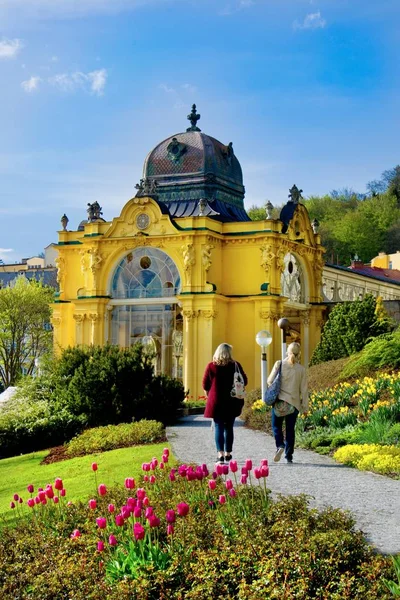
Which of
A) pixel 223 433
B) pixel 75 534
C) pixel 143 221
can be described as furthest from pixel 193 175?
pixel 75 534

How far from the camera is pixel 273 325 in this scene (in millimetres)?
36562

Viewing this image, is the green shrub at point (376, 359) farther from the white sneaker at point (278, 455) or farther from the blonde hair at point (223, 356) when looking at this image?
the blonde hair at point (223, 356)

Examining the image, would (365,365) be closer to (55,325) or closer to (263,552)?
(263,552)

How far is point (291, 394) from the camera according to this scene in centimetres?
1472

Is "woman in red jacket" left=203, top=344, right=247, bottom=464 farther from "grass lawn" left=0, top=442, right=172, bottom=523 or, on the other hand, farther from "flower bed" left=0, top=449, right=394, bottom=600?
"flower bed" left=0, top=449, right=394, bottom=600

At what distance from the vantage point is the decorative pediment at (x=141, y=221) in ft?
121

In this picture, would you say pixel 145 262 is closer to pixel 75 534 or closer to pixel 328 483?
pixel 328 483

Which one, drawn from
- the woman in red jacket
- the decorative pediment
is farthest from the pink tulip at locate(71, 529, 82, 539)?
the decorative pediment

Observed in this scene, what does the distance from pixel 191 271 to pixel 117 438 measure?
56.8 feet

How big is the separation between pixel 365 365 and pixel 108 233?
60.0ft

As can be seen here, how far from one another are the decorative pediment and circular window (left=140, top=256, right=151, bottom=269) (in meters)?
1.02

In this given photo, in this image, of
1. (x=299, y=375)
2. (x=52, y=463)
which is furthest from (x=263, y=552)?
(x=52, y=463)

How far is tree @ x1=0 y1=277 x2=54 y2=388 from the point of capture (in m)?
52.2

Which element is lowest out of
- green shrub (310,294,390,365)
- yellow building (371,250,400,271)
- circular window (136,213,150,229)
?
green shrub (310,294,390,365)
